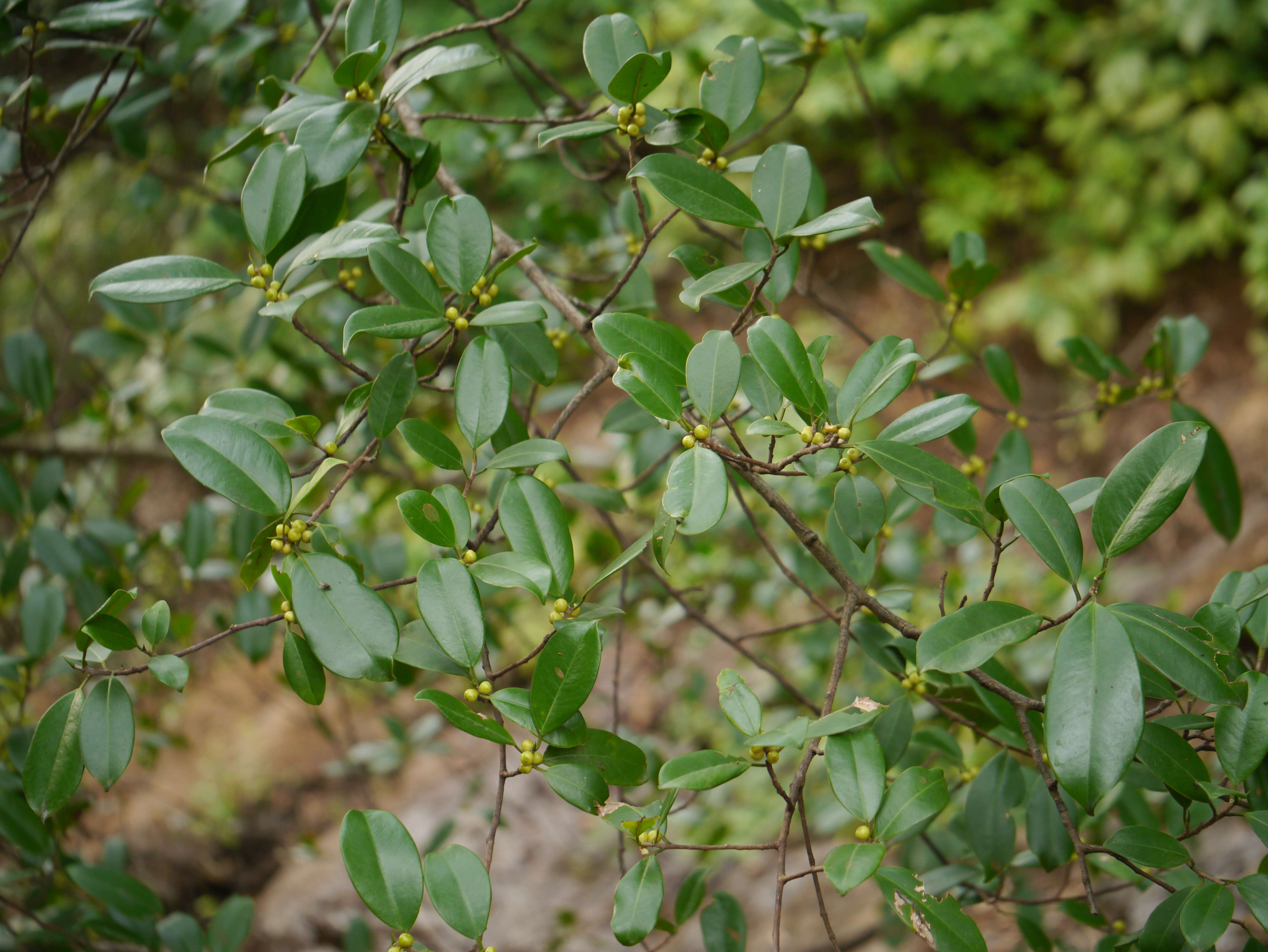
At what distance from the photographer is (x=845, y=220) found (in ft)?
1.65

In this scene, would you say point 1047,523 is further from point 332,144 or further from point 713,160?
point 332,144

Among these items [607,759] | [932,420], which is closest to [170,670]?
[607,759]

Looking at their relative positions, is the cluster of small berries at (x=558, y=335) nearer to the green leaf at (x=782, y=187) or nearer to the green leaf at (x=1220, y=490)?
the green leaf at (x=782, y=187)

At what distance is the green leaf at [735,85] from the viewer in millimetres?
646

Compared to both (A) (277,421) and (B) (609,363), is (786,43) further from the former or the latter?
(A) (277,421)

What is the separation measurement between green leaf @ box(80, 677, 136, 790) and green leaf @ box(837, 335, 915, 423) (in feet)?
1.74

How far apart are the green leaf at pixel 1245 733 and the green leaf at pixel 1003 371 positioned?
0.39 m

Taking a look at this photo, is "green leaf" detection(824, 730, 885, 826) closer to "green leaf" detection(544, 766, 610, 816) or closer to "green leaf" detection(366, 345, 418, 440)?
"green leaf" detection(544, 766, 610, 816)

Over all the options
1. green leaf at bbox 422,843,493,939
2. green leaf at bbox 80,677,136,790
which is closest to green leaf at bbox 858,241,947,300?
green leaf at bbox 422,843,493,939

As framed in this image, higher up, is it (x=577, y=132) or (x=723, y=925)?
(x=577, y=132)

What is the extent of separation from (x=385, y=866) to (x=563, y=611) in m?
0.19

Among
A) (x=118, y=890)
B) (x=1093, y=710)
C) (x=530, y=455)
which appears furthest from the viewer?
(x=118, y=890)

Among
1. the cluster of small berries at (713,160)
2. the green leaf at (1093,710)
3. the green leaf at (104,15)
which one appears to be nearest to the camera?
the green leaf at (1093,710)

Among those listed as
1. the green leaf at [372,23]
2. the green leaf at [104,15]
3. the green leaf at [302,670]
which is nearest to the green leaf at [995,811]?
the green leaf at [302,670]
